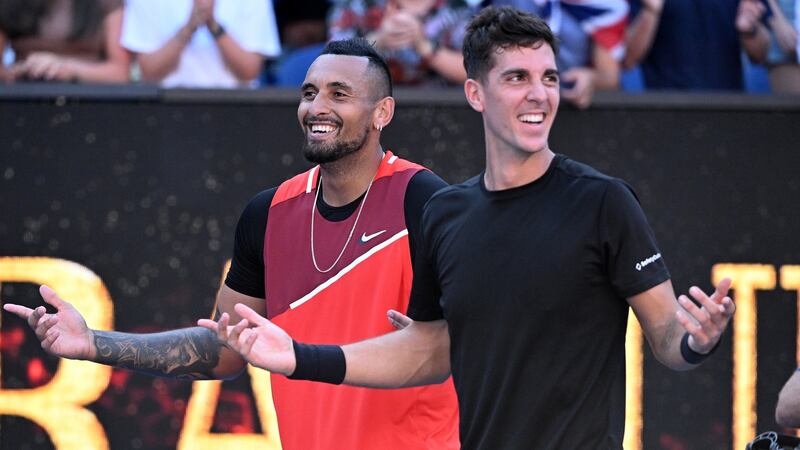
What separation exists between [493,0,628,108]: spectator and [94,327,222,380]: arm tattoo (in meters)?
2.34

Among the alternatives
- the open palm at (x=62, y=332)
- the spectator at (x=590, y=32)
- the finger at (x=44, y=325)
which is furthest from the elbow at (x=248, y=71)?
the finger at (x=44, y=325)

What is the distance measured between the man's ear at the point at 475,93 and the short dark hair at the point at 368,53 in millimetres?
805

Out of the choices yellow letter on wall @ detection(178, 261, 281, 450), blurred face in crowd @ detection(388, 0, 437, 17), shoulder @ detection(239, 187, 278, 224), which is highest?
blurred face in crowd @ detection(388, 0, 437, 17)

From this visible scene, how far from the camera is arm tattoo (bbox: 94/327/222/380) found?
4.60 meters

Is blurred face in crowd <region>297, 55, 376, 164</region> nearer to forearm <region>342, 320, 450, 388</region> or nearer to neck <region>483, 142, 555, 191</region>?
forearm <region>342, 320, 450, 388</region>

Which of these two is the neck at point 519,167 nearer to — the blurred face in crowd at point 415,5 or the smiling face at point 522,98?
the smiling face at point 522,98

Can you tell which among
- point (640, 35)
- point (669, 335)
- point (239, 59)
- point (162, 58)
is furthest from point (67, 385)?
point (669, 335)

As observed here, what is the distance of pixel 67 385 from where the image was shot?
596cm

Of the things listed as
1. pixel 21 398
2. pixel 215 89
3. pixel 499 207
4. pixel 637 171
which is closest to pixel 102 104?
pixel 215 89

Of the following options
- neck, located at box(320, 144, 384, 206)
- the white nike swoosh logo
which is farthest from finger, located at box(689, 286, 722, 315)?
neck, located at box(320, 144, 384, 206)

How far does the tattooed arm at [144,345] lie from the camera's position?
14.5 ft

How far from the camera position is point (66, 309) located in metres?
4.47

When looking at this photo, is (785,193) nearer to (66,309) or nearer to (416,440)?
(416,440)

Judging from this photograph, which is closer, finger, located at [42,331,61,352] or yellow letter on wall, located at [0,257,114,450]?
finger, located at [42,331,61,352]
